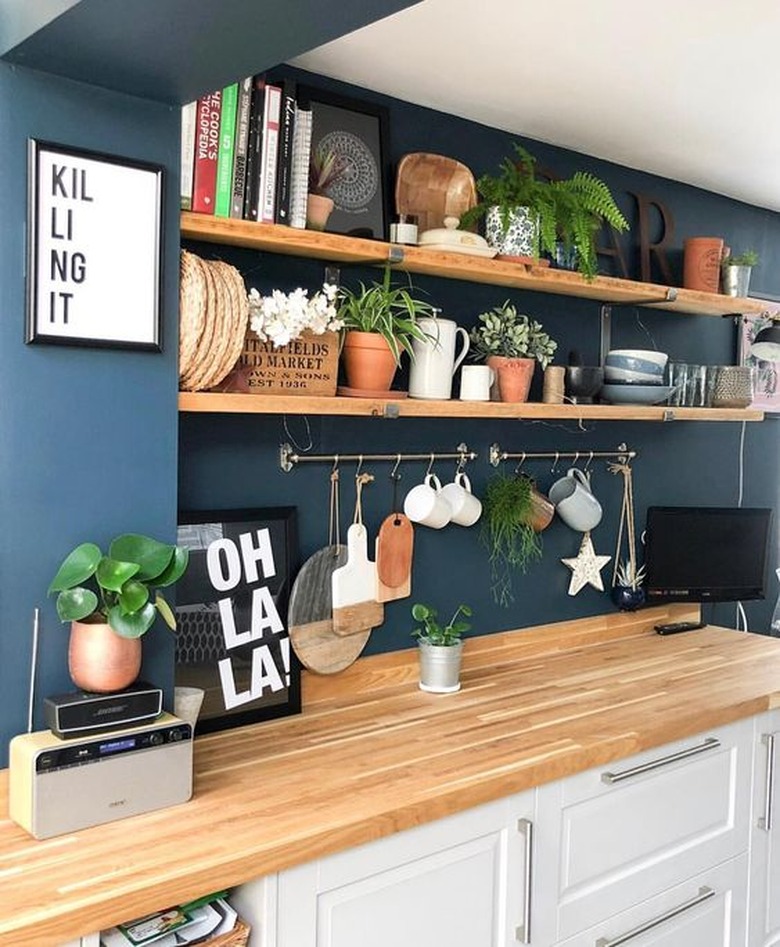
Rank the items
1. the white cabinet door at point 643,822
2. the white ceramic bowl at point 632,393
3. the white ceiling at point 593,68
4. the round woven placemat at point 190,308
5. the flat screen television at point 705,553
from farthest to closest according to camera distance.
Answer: the flat screen television at point 705,553, the white ceramic bowl at point 632,393, the white cabinet door at point 643,822, the white ceiling at point 593,68, the round woven placemat at point 190,308

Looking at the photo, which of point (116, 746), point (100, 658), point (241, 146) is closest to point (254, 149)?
point (241, 146)

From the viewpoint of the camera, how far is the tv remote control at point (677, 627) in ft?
10.4

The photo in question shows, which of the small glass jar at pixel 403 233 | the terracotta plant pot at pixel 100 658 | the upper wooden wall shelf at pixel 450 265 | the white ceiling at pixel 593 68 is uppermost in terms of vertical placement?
the white ceiling at pixel 593 68

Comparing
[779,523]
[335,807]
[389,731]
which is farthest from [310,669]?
[779,523]

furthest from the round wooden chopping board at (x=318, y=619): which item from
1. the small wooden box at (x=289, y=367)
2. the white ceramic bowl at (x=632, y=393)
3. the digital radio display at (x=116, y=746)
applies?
the white ceramic bowl at (x=632, y=393)

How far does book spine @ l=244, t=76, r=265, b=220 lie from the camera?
1.96 m

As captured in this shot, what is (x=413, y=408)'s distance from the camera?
7.25 feet

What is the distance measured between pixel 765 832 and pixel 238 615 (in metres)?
1.48

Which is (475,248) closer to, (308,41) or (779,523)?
(308,41)

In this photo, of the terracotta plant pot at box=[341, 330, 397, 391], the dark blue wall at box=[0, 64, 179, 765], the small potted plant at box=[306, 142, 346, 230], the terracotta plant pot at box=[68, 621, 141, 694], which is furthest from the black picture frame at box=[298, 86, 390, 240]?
the terracotta plant pot at box=[68, 621, 141, 694]

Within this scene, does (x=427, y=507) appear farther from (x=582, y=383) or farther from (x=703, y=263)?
(x=703, y=263)

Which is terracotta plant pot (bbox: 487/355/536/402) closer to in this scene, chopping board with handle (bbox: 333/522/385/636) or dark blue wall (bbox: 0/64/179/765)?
chopping board with handle (bbox: 333/522/385/636)

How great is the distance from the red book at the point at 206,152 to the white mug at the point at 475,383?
78cm

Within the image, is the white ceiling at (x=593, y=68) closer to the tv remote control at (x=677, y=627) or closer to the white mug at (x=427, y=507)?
the white mug at (x=427, y=507)
